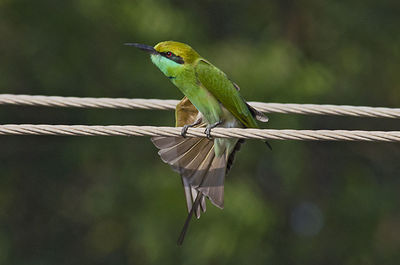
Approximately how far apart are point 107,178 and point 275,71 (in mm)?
1804

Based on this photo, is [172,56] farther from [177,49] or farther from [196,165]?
[196,165]

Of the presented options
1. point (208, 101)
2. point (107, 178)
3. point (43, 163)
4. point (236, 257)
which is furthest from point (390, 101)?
point (208, 101)

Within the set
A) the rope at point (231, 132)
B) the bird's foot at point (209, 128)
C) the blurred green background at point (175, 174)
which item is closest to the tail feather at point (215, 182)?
the bird's foot at point (209, 128)

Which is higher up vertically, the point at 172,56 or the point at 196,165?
the point at 172,56

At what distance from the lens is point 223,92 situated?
318 centimetres

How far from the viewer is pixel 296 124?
24.1 feet

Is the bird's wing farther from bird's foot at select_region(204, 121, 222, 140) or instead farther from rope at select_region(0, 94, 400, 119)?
rope at select_region(0, 94, 400, 119)

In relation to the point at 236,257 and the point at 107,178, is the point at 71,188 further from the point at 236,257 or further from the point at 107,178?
the point at 236,257

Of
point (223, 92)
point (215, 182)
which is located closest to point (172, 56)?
point (223, 92)

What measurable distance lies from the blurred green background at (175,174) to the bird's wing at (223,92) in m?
3.58

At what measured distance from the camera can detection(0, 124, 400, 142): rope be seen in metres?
2.56

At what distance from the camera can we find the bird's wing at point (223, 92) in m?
3.15

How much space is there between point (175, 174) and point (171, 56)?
155 inches

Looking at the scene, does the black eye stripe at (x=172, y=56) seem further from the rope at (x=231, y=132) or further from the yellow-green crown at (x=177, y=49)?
the rope at (x=231, y=132)
